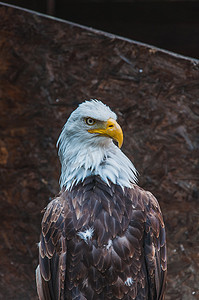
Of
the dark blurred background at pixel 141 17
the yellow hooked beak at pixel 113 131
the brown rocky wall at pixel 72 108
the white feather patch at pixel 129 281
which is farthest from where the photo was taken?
the dark blurred background at pixel 141 17

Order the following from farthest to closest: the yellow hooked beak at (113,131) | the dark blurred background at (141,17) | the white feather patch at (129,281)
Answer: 1. the dark blurred background at (141,17)
2. the white feather patch at (129,281)
3. the yellow hooked beak at (113,131)

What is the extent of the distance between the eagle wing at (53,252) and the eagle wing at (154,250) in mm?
521

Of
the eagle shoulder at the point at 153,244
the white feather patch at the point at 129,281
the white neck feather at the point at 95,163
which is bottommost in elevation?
the white feather patch at the point at 129,281

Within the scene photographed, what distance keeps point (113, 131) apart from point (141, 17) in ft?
11.8

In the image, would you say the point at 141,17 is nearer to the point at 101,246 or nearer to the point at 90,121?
the point at 90,121

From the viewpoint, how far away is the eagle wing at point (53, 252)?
3102 millimetres

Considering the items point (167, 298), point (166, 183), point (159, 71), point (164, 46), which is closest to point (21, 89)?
point (159, 71)

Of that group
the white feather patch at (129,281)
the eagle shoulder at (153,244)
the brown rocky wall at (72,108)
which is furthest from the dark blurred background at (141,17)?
the white feather patch at (129,281)

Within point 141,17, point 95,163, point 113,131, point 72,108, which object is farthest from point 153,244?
point 141,17

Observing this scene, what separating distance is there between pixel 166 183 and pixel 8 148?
1.36 m

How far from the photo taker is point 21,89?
426 centimetres

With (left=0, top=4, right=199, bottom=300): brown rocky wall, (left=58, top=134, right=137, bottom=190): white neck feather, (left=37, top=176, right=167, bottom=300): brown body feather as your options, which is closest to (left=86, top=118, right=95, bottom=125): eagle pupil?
(left=58, top=134, right=137, bottom=190): white neck feather

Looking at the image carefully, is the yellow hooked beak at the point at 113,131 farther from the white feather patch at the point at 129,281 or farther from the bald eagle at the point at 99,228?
the white feather patch at the point at 129,281

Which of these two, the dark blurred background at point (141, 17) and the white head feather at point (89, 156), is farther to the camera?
the dark blurred background at point (141, 17)
